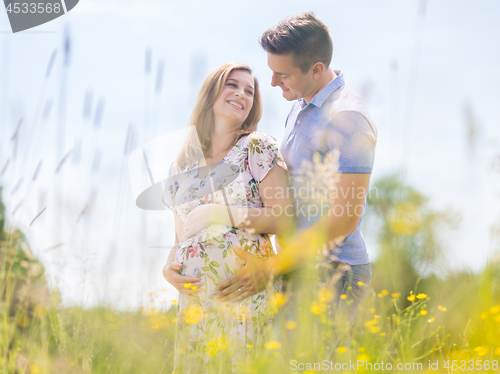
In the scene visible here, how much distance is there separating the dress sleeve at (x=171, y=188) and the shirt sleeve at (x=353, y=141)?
1.16 metres

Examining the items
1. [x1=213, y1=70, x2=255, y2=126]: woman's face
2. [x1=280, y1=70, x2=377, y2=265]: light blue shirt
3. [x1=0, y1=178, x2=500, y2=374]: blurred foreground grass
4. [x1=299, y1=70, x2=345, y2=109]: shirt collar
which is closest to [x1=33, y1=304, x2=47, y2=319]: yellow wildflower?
[x1=0, y1=178, x2=500, y2=374]: blurred foreground grass

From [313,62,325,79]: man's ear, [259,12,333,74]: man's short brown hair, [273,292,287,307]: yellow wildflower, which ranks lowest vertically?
[273,292,287,307]: yellow wildflower

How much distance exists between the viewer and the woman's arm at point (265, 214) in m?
2.08

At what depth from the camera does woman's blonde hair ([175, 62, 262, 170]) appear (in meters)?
2.61

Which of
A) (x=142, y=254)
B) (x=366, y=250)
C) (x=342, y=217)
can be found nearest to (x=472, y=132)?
(x=342, y=217)

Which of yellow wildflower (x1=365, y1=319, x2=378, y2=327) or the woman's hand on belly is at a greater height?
the woman's hand on belly

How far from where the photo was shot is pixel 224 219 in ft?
7.02

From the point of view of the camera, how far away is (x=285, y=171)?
7.36 ft

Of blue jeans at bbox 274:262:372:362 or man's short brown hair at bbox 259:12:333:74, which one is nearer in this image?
blue jeans at bbox 274:262:372:362

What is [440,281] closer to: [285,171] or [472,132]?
[472,132]

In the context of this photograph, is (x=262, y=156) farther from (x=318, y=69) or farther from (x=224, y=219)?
(x=318, y=69)

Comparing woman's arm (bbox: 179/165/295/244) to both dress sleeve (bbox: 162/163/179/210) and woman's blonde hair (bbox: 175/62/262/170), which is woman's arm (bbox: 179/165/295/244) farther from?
woman's blonde hair (bbox: 175/62/262/170)

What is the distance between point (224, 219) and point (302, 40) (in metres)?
1.31

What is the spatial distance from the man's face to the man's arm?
0.83 metres
